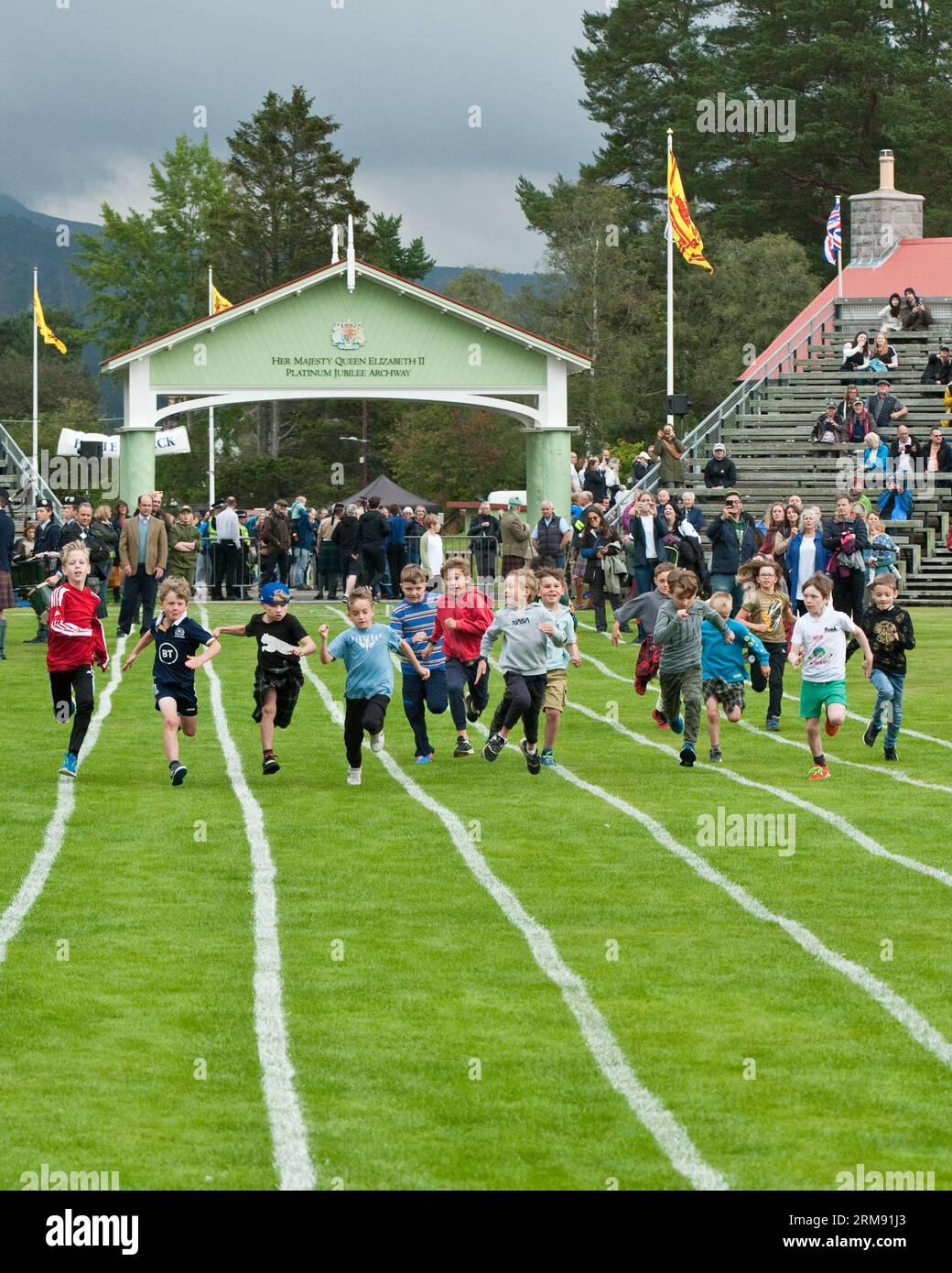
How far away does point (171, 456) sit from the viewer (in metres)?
94.9

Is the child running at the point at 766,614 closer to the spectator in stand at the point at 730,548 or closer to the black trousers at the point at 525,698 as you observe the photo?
the black trousers at the point at 525,698

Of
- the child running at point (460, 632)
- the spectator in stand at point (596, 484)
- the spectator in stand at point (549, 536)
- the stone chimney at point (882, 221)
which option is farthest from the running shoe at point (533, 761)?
the stone chimney at point (882, 221)

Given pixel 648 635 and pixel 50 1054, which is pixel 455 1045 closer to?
pixel 50 1054

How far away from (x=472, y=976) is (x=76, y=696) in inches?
287

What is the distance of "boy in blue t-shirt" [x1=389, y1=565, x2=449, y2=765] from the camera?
18.5 metres

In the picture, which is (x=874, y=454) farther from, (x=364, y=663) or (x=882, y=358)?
(x=364, y=663)

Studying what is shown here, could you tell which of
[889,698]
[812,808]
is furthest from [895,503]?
[812,808]

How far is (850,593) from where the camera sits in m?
27.4

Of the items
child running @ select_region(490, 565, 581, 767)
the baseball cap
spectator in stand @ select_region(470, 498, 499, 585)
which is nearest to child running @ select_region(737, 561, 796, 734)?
child running @ select_region(490, 565, 581, 767)

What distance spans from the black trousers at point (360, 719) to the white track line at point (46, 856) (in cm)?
232

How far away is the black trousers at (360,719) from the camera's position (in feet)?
55.9

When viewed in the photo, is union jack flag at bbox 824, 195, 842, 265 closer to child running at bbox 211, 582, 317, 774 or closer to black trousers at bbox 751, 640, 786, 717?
black trousers at bbox 751, 640, 786, 717
